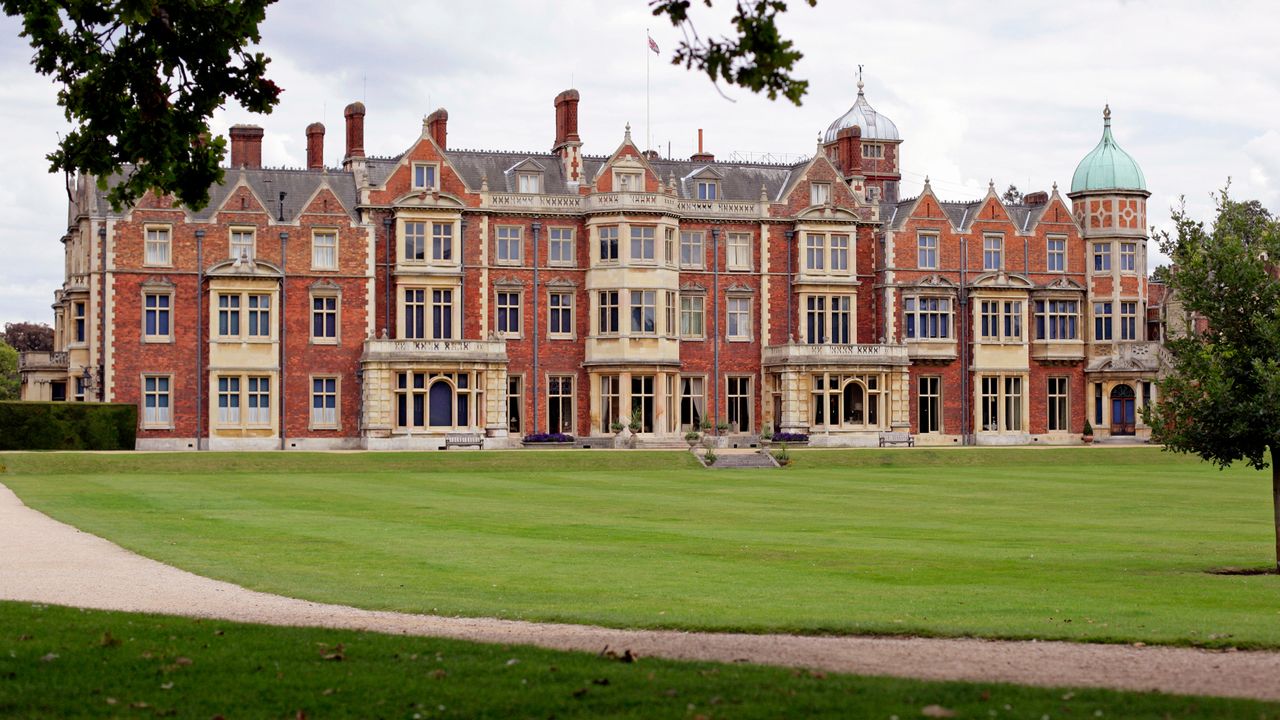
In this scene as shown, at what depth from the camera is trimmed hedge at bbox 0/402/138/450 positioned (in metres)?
50.2

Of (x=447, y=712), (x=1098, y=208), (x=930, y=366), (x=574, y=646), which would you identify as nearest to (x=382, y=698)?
(x=447, y=712)

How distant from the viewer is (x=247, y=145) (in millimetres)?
60781

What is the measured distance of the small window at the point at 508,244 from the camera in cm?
5972

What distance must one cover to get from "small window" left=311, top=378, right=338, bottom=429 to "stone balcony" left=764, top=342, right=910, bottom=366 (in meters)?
17.0

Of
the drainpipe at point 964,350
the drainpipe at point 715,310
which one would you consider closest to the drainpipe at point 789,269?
the drainpipe at point 715,310

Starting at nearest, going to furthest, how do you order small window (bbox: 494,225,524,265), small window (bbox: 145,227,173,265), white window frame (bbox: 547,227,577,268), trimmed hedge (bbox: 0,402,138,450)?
trimmed hedge (bbox: 0,402,138,450), small window (bbox: 145,227,173,265), small window (bbox: 494,225,524,265), white window frame (bbox: 547,227,577,268)

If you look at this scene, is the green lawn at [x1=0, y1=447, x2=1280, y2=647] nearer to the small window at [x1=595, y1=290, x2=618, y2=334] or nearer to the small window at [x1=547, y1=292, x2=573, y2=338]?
the small window at [x1=595, y1=290, x2=618, y2=334]

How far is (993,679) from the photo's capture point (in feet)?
37.7

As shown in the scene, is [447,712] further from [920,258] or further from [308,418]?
[920,258]

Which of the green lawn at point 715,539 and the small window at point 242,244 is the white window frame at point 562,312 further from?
the green lawn at point 715,539

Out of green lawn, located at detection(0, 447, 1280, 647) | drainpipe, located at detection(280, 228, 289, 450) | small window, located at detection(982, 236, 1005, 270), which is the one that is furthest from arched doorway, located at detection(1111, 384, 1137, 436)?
drainpipe, located at detection(280, 228, 289, 450)

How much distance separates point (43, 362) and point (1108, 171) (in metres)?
44.1

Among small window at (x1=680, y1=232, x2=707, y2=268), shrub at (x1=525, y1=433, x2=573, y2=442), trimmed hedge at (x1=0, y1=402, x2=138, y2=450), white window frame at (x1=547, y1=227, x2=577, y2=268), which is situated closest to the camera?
trimmed hedge at (x1=0, y1=402, x2=138, y2=450)

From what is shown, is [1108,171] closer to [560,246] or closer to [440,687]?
[560,246]
